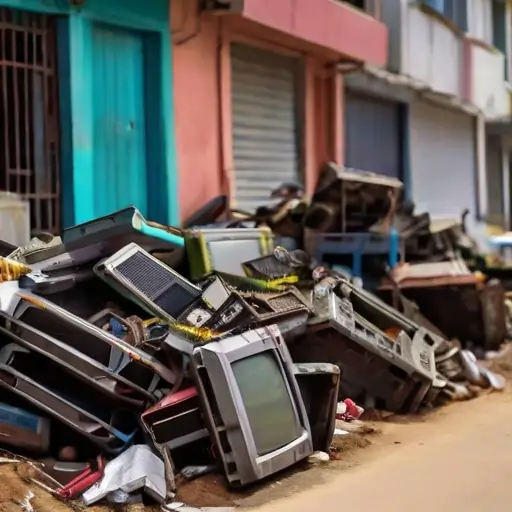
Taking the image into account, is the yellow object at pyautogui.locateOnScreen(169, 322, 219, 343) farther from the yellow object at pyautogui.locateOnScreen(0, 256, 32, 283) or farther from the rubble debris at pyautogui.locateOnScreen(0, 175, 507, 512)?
the yellow object at pyautogui.locateOnScreen(0, 256, 32, 283)

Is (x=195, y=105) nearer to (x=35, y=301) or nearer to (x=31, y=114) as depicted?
(x=31, y=114)

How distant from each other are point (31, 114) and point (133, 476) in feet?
12.7

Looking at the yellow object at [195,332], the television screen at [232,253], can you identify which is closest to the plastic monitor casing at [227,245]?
the television screen at [232,253]

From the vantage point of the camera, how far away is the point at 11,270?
571cm

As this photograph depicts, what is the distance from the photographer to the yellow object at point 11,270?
18.6 feet

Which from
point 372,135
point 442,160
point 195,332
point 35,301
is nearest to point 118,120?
point 35,301

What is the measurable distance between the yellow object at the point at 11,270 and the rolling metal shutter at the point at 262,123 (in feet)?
13.8

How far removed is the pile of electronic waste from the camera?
4750mm

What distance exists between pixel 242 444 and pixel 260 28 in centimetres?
610

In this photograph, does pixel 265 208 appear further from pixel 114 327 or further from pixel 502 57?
pixel 502 57

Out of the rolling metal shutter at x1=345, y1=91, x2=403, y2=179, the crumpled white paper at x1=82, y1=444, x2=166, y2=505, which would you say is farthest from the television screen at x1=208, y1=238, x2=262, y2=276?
the rolling metal shutter at x1=345, y1=91, x2=403, y2=179

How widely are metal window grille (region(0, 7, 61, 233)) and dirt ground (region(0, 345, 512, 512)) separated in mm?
3126

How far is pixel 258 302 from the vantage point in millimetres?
5754

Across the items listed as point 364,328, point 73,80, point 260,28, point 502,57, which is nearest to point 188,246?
point 364,328
